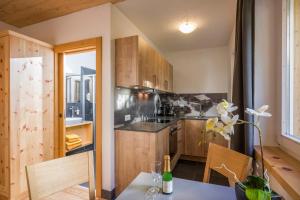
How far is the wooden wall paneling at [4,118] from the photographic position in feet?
6.49

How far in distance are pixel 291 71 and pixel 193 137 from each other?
2.49 m

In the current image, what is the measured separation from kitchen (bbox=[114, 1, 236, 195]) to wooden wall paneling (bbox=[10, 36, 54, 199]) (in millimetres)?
1053

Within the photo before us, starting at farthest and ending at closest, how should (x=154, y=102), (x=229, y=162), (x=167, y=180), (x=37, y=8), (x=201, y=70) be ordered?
1. (x=201, y=70)
2. (x=154, y=102)
3. (x=37, y=8)
4. (x=229, y=162)
5. (x=167, y=180)

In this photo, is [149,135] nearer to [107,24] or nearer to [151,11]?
[107,24]

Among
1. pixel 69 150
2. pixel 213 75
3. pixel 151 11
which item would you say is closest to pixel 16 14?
pixel 151 11

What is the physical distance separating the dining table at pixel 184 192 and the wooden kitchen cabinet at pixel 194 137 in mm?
2581

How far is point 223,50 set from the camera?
12.9ft

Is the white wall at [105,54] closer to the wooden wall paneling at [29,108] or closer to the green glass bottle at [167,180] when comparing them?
the wooden wall paneling at [29,108]

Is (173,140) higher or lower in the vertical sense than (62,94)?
lower

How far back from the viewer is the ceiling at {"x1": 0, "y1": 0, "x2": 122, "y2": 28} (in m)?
2.13

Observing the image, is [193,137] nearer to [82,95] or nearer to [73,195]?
[73,195]

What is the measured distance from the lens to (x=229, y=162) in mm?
1094

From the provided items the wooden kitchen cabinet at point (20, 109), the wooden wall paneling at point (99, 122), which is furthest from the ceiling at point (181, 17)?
the wooden kitchen cabinet at point (20, 109)

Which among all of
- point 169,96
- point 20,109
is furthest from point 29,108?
point 169,96
